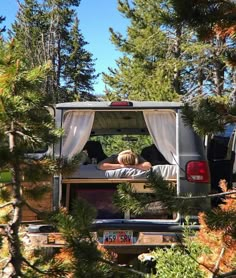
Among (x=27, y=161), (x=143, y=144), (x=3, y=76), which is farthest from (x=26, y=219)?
(x=143, y=144)

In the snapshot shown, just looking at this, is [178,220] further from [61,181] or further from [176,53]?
[176,53]

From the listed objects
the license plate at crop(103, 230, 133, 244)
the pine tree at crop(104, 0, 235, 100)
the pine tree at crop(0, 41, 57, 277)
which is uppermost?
the pine tree at crop(104, 0, 235, 100)

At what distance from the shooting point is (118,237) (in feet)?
18.3

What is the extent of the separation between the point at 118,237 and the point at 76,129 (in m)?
1.30

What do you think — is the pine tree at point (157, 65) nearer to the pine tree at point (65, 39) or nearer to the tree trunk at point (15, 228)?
the pine tree at point (65, 39)

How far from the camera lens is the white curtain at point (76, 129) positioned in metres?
6.02

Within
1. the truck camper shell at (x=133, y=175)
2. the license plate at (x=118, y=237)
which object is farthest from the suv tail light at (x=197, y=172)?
the license plate at (x=118, y=237)

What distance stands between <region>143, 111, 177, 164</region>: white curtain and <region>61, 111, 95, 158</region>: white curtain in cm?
67

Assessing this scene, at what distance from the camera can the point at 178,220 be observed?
5.66m

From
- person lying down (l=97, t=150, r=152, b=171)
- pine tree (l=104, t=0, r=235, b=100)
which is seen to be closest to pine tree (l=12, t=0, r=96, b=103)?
pine tree (l=104, t=0, r=235, b=100)

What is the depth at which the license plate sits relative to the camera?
18.3 feet

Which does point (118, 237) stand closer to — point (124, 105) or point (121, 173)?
point (121, 173)

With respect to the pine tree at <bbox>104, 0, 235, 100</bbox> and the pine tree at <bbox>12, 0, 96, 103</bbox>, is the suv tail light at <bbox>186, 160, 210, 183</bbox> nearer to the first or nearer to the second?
the pine tree at <bbox>104, 0, 235, 100</bbox>

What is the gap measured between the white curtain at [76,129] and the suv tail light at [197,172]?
3.99 ft
